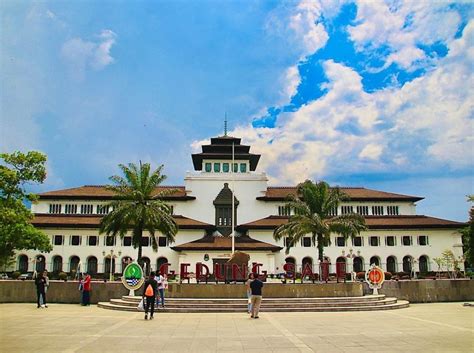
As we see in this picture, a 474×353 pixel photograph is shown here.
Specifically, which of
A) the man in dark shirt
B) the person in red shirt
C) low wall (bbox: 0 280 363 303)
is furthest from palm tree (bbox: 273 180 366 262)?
the man in dark shirt

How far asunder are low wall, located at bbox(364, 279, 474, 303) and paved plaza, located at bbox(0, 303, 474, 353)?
6960mm

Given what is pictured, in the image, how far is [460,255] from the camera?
59750 millimetres

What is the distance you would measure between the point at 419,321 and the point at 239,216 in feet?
144

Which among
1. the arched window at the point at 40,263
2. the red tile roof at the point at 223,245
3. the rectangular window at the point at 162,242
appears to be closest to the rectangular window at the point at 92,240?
the arched window at the point at 40,263

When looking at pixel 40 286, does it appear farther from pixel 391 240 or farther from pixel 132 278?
pixel 391 240

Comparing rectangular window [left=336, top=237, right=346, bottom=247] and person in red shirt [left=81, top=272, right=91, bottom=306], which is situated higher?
rectangular window [left=336, top=237, right=346, bottom=247]

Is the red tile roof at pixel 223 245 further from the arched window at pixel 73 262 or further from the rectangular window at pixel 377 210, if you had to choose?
the rectangular window at pixel 377 210

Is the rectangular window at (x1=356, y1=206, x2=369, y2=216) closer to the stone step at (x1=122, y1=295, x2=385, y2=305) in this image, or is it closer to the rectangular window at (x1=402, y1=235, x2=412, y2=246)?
the rectangular window at (x1=402, y1=235, x2=412, y2=246)

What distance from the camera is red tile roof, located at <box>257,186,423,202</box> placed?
6275 centimetres

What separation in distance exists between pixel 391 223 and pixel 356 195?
253 inches

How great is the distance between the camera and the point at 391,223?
60406 mm

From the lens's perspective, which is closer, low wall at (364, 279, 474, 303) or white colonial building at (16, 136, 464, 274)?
low wall at (364, 279, 474, 303)

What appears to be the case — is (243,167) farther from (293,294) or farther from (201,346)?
(201,346)

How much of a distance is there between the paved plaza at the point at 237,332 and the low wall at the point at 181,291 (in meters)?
3.66
